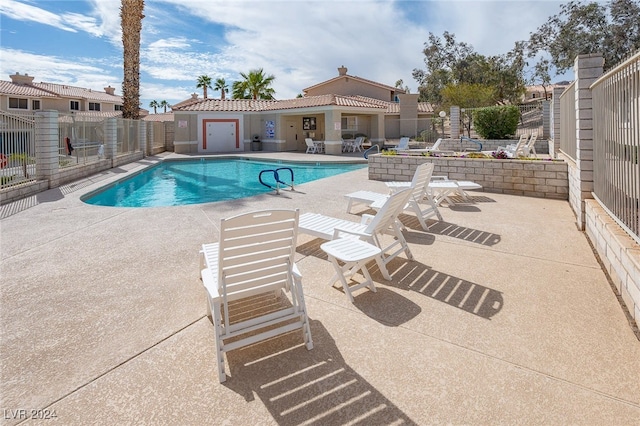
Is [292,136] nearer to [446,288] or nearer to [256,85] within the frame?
[256,85]

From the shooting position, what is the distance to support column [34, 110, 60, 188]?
1035 cm

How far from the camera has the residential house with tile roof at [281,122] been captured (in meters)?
24.0

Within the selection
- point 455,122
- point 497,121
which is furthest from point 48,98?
point 497,121

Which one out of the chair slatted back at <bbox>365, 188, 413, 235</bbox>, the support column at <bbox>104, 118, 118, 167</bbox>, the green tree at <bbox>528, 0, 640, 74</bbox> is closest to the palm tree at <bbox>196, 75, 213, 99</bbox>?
the support column at <bbox>104, 118, 118, 167</bbox>

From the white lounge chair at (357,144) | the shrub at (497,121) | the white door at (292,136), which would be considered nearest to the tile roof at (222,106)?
the white door at (292,136)

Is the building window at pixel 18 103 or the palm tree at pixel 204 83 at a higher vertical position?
the palm tree at pixel 204 83

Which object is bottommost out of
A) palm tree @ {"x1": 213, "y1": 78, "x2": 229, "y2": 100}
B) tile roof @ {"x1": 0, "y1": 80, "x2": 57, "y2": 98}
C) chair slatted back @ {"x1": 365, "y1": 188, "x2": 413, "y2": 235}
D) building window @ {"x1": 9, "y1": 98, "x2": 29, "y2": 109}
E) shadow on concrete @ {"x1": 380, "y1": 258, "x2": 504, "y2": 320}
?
shadow on concrete @ {"x1": 380, "y1": 258, "x2": 504, "y2": 320}

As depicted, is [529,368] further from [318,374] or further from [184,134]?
[184,134]

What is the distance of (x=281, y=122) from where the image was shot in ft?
89.0

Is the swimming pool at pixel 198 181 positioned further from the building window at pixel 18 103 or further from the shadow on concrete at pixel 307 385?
the building window at pixel 18 103

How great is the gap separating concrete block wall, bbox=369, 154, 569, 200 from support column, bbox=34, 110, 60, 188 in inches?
388

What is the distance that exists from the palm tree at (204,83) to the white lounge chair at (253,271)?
2208 inches

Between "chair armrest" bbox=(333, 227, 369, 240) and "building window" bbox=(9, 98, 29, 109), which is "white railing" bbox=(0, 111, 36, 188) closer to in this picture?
"chair armrest" bbox=(333, 227, 369, 240)

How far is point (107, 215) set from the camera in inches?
288
